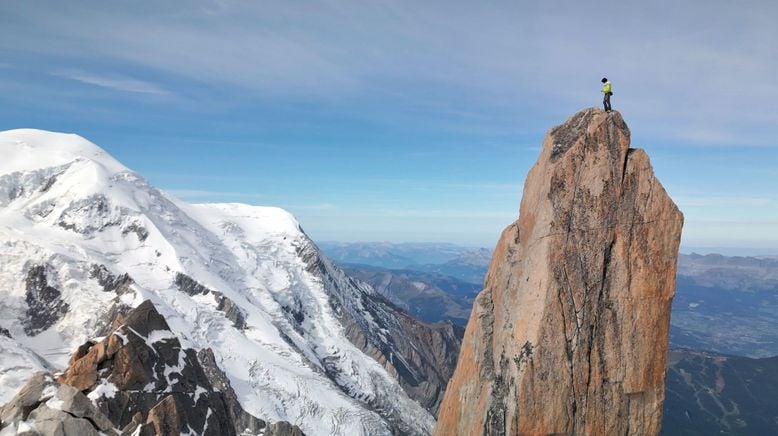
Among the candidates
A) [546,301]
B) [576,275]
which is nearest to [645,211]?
[576,275]

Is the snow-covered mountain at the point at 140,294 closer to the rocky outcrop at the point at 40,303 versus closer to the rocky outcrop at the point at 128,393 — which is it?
the rocky outcrop at the point at 40,303

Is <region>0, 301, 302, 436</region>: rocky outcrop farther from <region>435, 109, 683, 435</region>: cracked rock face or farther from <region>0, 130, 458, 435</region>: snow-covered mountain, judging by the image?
<region>0, 130, 458, 435</region>: snow-covered mountain

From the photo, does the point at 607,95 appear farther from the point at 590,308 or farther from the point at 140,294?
the point at 140,294

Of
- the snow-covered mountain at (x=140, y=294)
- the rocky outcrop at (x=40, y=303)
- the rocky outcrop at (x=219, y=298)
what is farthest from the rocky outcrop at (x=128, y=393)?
the rocky outcrop at (x=219, y=298)

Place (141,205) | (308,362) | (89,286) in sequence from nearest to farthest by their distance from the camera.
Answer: (89,286) < (308,362) < (141,205)

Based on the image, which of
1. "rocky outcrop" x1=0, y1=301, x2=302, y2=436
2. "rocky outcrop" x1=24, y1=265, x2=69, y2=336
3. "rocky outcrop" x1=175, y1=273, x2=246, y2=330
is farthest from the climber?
"rocky outcrop" x1=175, y1=273, x2=246, y2=330

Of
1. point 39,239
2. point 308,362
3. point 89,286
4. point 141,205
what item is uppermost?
point 141,205

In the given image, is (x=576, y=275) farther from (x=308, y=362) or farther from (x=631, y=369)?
(x=308, y=362)
